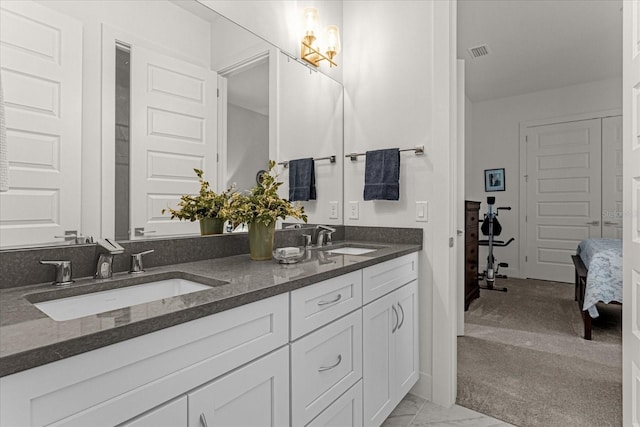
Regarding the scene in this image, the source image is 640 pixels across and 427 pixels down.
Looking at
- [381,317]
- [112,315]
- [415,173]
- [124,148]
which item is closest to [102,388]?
[112,315]

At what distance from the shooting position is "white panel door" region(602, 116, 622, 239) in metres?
4.55

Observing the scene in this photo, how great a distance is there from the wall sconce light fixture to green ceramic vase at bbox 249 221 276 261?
3.89 feet

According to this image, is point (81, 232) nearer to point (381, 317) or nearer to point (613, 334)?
point (381, 317)

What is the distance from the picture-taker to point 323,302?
50.4 inches

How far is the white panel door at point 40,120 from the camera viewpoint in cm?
104

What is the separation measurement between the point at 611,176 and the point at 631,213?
3.92 meters

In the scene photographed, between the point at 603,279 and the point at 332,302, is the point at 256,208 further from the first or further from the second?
the point at 603,279

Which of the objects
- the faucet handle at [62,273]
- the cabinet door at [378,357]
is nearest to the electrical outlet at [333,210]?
the cabinet door at [378,357]

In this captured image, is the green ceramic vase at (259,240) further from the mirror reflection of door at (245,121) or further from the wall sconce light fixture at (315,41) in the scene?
the wall sconce light fixture at (315,41)

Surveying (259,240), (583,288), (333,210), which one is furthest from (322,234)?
(583,288)

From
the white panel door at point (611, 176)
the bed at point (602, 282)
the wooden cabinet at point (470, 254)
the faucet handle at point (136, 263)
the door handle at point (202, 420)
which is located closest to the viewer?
the door handle at point (202, 420)

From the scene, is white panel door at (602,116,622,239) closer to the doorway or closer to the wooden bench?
the doorway

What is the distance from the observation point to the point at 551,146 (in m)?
5.03

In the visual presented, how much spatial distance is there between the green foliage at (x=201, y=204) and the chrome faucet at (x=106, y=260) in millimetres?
307
